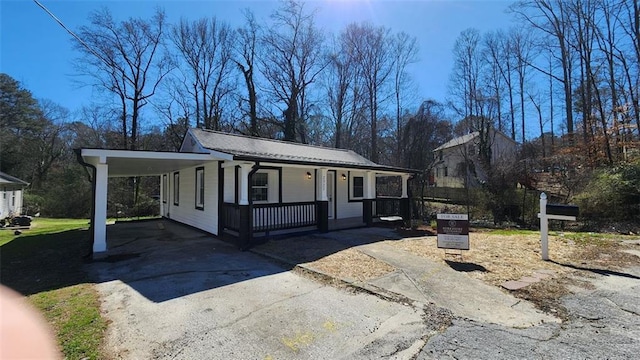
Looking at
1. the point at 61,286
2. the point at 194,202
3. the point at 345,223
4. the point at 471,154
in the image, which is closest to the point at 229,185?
the point at 194,202

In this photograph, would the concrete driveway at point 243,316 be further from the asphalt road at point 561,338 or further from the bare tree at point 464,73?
the bare tree at point 464,73

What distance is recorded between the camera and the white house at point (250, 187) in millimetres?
8234

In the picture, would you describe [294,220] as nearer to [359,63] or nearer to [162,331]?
[162,331]

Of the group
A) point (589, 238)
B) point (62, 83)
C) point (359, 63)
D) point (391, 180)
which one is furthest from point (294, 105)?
point (589, 238)

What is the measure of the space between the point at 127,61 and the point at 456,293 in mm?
26020

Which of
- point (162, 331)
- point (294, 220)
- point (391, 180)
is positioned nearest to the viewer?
point (162, 331)

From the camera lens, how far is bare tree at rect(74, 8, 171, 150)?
21547 millimetres

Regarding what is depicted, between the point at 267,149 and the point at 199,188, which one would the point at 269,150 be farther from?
the point at 199,188

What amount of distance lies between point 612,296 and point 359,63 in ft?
74.9

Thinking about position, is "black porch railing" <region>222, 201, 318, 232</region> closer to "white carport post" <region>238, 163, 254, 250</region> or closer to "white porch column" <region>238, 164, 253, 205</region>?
"white carport post" <region>238, 163, 254, 250</region>

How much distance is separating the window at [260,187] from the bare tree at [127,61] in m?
16.4

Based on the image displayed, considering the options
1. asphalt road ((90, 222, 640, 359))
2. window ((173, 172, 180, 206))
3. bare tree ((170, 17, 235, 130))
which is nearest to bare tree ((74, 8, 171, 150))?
bare tree ((170, 17, 235, 130))

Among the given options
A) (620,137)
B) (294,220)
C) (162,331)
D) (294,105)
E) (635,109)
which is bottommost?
(162,331)

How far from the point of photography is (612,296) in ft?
14.8
